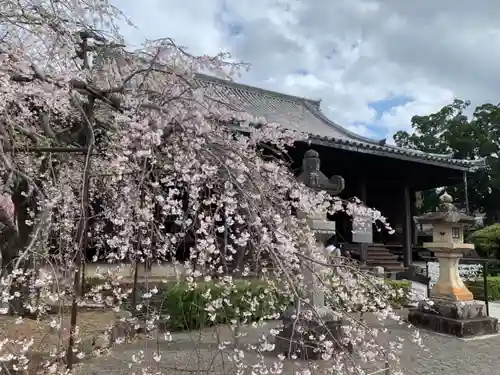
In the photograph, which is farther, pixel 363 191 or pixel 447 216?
pixel 363 191

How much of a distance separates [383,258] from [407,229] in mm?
1123

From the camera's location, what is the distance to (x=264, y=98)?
1686 centimetres

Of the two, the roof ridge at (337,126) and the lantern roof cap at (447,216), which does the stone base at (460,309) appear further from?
the roof ridge at (337,126)

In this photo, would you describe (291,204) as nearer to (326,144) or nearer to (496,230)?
(326,144)

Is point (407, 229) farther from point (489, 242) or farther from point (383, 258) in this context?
point (489, 242)

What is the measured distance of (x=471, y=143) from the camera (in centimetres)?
2550

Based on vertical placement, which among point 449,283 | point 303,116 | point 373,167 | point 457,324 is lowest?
point 457,324

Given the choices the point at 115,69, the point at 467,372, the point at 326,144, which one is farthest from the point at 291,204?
the point at 326,144

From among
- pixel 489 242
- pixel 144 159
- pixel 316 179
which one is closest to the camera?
pixel 144 159

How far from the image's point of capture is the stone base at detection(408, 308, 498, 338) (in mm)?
6711

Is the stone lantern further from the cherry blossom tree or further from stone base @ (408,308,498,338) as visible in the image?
the cherry blossom tree

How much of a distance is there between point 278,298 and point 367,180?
7.34 metres

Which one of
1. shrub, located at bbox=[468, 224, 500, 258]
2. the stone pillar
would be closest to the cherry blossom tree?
the stone pillar

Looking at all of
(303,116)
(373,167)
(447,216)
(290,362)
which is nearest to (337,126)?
(303,116)
